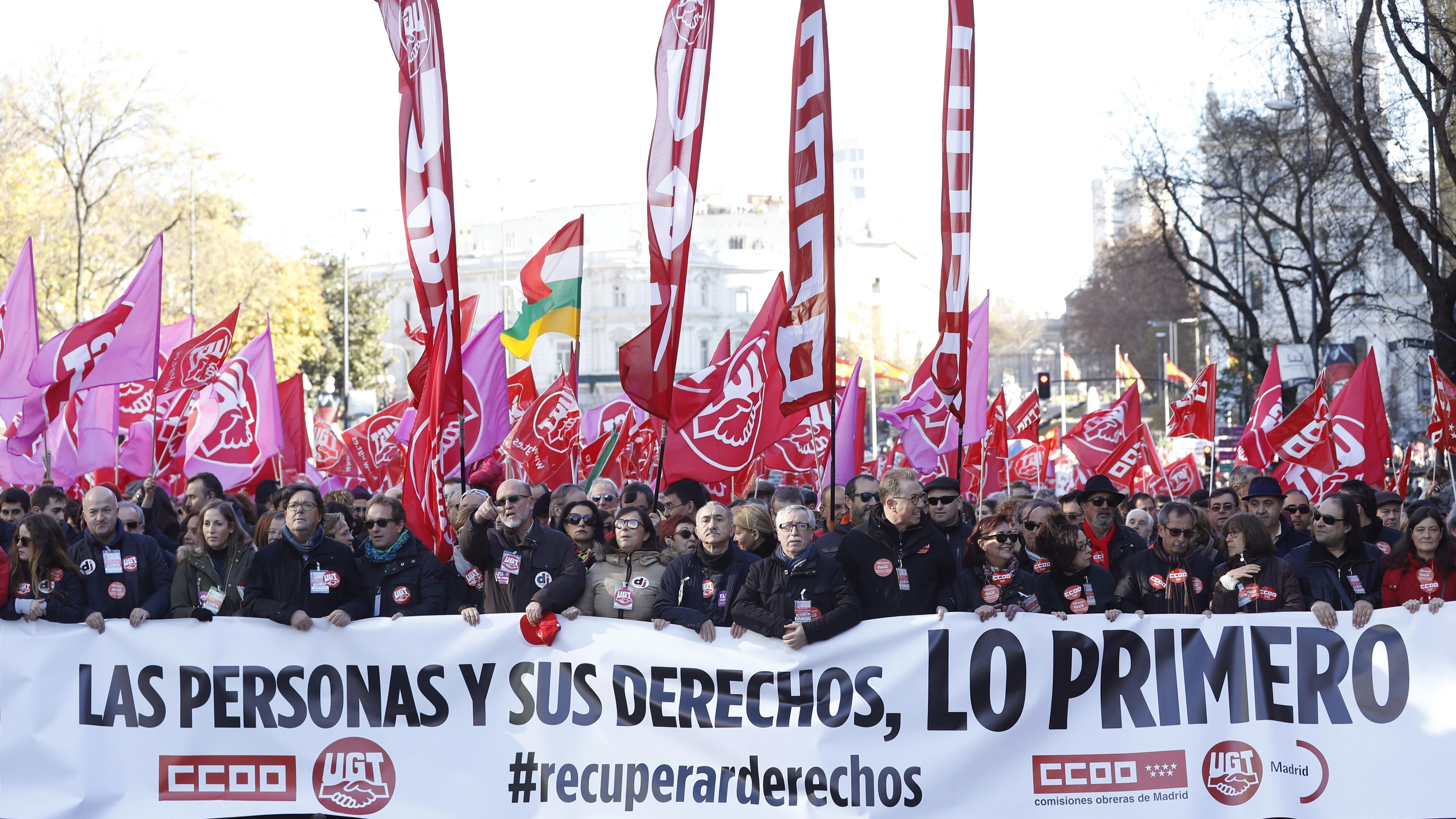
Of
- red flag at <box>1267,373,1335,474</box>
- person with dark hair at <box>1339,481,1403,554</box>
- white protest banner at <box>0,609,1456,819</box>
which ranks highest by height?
red flag at <box>1267,373,1335,474</box>

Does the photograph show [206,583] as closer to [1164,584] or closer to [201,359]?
[1164,584]

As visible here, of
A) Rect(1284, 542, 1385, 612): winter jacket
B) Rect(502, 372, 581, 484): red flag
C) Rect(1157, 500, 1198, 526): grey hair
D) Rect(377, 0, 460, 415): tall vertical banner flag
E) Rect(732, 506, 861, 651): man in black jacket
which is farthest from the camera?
Rect(502, 372, 581, 484): red flag

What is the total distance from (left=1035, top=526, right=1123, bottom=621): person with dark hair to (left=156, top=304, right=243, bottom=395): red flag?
9903mm

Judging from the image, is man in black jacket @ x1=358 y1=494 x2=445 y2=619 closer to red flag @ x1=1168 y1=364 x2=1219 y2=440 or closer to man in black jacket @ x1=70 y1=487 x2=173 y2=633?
man in black jacket @ x1=70 y1=487 x2=173 y2=633

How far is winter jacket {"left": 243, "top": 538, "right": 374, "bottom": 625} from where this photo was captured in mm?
8000

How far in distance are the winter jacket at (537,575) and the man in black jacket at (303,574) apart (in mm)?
669

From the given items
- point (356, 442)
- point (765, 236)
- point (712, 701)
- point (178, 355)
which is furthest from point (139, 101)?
point (765, 236)

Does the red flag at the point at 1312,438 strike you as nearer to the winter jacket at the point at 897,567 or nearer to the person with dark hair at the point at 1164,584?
the person with dark hair at the point at 1164,584

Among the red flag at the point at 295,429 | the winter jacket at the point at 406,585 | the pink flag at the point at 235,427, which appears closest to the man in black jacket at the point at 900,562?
the winter jacket at the point at 406,585

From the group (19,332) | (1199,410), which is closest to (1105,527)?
(19,332)

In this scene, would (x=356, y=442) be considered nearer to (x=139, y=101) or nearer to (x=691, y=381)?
(x=691, y=381)

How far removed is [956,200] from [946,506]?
316 centimetres

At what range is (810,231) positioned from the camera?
33.8 feet

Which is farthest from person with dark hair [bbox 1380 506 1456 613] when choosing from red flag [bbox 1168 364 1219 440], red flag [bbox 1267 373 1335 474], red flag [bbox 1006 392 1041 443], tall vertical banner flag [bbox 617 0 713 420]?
red flag [bbox 1006 392 1041 443]
